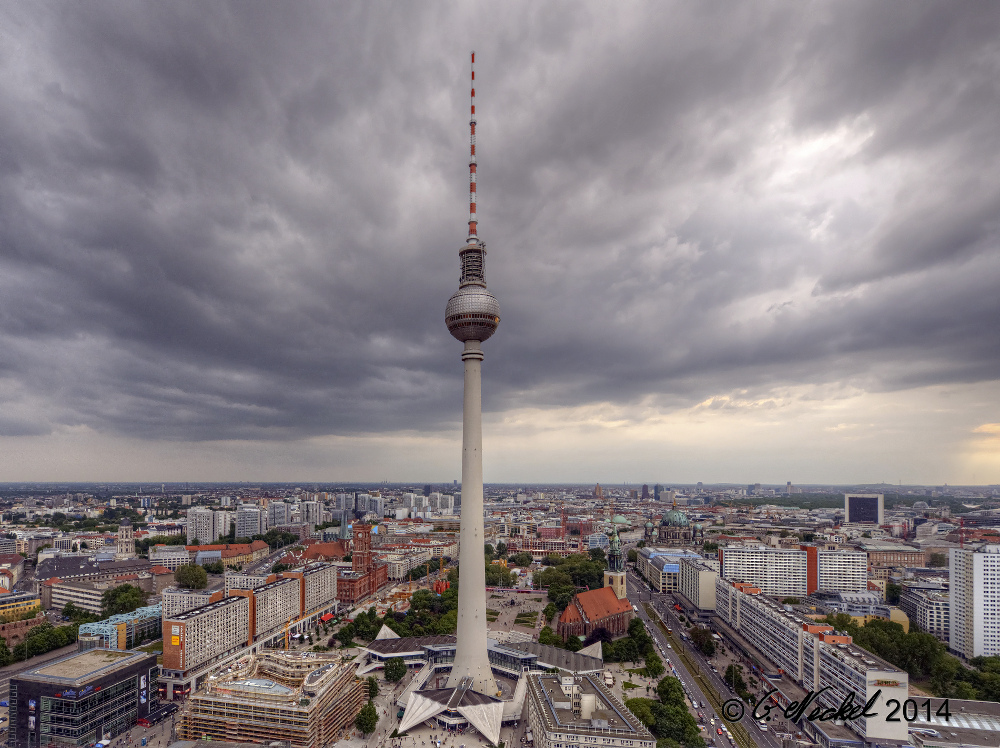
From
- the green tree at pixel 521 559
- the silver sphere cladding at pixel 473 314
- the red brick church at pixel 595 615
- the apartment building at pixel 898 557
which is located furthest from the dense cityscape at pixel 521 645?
the silver sphere cladding at pixel 473 314

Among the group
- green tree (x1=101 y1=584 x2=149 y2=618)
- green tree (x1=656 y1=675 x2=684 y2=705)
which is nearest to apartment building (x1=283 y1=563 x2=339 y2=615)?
green tree (x1=101 y1=584 x2=149 y2=618)

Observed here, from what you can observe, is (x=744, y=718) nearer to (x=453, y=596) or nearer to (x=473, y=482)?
(x=473, y=482)

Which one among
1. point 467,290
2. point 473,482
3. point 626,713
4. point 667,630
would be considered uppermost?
point 467,290

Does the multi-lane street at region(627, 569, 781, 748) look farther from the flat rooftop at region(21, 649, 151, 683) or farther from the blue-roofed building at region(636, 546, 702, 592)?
the flat rooftop at region(21, 649, 151, 683)

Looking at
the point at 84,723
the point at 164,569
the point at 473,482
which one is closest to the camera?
the point at 84,723

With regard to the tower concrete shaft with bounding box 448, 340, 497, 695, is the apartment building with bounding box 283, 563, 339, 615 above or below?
below

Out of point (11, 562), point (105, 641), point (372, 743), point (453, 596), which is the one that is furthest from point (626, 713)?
point (11, 562)

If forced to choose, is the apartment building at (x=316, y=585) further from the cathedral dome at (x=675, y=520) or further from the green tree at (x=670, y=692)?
the cathedral dome at (x=675, y=520)
